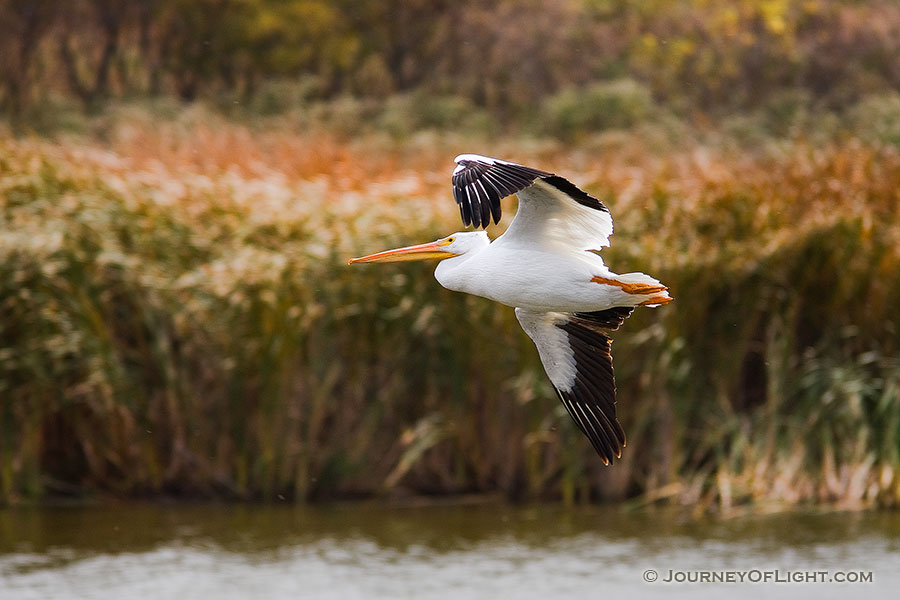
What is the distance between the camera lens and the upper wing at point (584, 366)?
6.32m

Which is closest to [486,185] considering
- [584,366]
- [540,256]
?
[540,256]

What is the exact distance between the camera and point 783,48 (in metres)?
24.4

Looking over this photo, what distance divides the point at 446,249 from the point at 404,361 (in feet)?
12.6

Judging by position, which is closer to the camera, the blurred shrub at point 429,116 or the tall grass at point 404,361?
the tall grass at point 404,361

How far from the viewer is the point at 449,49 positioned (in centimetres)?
2470

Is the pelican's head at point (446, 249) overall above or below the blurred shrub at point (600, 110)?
below

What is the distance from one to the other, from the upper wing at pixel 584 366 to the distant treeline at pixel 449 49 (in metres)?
17.2

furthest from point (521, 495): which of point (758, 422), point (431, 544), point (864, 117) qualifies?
point (864, 117)

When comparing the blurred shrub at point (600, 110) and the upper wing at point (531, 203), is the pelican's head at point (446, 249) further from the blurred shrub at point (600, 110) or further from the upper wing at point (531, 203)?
the blurred shrub at point (600, 110)

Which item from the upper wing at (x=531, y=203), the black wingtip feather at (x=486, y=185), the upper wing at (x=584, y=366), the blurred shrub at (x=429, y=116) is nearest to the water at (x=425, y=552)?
the upper wing at (x=584, y=366)

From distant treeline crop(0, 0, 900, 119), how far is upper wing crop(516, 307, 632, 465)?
1716 cm

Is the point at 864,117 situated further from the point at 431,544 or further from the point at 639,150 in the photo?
the point at 431,544

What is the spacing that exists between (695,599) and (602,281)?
10.9 feet

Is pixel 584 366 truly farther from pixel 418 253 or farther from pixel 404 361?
pixel 404 361
